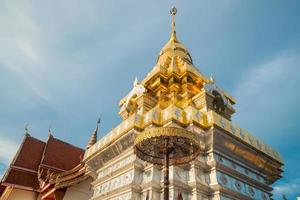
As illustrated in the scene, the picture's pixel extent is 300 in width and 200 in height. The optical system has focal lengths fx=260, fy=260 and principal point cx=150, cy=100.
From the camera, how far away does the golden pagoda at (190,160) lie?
27.3 feet

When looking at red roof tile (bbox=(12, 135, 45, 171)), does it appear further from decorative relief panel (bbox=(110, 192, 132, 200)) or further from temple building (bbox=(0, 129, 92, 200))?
decorative relief panel (bbox=(110, 192, 132, 200))

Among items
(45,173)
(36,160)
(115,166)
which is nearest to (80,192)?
(45,173)

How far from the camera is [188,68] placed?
1349 centimetres

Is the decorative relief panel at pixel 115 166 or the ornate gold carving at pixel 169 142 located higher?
the decorative relief panel at pixel 115 166

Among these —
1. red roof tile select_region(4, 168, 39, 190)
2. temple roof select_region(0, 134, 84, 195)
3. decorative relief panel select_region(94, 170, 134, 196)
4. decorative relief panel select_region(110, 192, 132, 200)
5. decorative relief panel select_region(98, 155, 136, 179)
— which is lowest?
decorative relief panel select_region(110, 192, 132, 200)

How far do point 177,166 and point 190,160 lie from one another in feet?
4.18

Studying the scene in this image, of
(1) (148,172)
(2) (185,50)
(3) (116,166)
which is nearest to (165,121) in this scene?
(1) (148,172)

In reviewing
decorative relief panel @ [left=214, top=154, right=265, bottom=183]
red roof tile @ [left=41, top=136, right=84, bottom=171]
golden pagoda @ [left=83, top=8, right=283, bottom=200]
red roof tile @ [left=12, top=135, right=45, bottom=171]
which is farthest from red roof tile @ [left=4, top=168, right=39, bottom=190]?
decorative relief panel @ [left=214, top=154, right=265, bottom=183]

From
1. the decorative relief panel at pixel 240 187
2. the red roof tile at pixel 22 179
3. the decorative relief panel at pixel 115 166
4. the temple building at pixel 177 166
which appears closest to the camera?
the temple building at pixel 177 166

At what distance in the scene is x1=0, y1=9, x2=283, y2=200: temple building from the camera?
8.44m

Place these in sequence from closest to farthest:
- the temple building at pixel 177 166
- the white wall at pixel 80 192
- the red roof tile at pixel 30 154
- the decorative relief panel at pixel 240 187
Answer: the temple building at pixel 177 166 → the decorative relief panel at pixel 240 187 → the white wall at pixel 80 192 → the red roof tile at pixel 30 154

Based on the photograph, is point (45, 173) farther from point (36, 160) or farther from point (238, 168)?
point (238, 168)

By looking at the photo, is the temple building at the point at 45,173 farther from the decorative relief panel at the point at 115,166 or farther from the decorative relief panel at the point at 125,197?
the decorative relief panel at the point at 125,197

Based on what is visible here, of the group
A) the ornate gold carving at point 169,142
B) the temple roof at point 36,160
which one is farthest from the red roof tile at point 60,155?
the ornate gold carving at point 169,142
